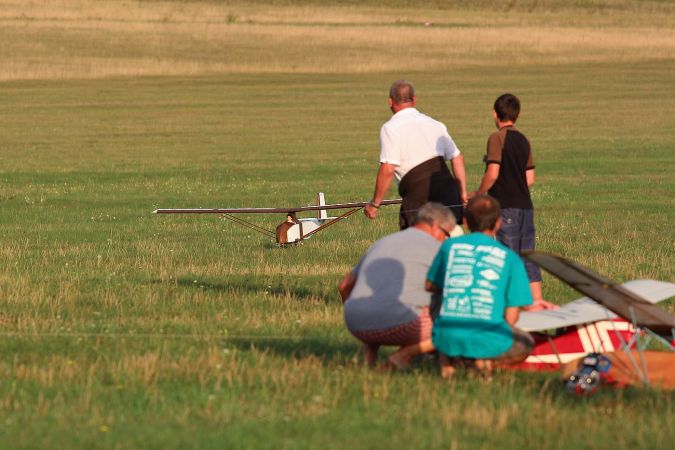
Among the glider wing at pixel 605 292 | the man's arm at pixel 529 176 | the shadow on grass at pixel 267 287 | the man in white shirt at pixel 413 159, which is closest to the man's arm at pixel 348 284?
the glider wing at pixel 605 292

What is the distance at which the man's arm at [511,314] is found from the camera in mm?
8445

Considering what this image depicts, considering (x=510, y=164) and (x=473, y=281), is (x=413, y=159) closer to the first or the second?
(x=510, y=164)

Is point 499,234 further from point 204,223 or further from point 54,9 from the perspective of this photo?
point 54,9

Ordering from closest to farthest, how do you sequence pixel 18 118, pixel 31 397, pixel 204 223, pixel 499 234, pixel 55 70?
pixel 31 397 < pixel 499 234 < pixel 204 223 < pixel 18 118 < pixel 55 70

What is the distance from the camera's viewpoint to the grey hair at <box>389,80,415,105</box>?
11.4m

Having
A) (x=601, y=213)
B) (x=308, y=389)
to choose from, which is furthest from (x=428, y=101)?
(x=308, y=389)

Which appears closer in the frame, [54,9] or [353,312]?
[353,312]

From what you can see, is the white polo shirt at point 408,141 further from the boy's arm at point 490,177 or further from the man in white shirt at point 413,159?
the boy's arm at point 490,177

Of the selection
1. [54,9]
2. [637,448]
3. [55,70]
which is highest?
[54,9]

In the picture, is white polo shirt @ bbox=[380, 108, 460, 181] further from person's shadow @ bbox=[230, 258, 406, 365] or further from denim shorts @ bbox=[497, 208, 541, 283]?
person's shadow @ bbox=[230, 258, 406, 365]

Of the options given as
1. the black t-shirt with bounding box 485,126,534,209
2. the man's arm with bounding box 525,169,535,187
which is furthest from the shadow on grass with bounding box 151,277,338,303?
the man's arm with bounding box 525,169,535,187

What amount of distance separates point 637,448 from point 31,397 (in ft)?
11.9

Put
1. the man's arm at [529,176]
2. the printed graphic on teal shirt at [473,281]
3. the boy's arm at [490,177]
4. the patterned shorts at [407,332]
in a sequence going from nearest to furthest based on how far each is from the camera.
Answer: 1. the printed graphic on teal shirt at [473,281]
2. the patterned shorts at [407,332]
3. the boy's arm at [490,177]
4. the man's arm at [529,176]

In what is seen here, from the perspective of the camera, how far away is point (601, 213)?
74.4ft
